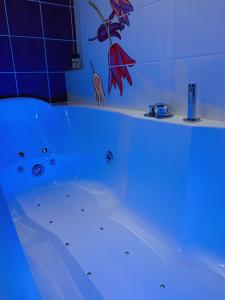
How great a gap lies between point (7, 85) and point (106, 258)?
1349mm

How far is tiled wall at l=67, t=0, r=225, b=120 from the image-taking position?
819 mm

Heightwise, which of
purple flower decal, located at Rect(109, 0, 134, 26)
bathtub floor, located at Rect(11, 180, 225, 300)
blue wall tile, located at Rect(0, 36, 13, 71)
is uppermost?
purple flower decal, located at Rect(109, 0, 134, 26)

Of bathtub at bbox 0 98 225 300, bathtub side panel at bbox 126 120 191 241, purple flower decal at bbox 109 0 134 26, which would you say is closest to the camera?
bathtub at bbox 0 98 225 300

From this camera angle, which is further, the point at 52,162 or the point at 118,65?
the point at 52,162

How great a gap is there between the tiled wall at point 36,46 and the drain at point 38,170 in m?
0.58

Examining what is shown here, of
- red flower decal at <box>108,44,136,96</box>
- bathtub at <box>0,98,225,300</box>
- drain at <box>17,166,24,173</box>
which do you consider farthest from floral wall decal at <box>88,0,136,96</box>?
drain at <box>17,166,24,173</box>

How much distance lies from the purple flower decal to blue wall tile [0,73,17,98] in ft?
2.70

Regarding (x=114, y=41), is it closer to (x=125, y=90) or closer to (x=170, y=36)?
(x=125, y=90)

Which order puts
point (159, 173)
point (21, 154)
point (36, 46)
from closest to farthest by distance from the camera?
1. point (159, 173)
2. point (21, 154)
3. point (36, 46)

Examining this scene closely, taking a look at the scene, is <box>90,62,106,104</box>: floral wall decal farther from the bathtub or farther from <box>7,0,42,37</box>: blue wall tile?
<box>7,0,42,37</box>: blue wall tile

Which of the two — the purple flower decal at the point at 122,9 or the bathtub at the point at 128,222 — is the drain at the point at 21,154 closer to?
the bathtub at the point at 128,222

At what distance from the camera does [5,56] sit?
1517mm

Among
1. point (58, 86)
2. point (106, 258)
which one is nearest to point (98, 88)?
point (58, 86)

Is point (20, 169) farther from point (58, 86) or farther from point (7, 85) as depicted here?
point (58, 86)
